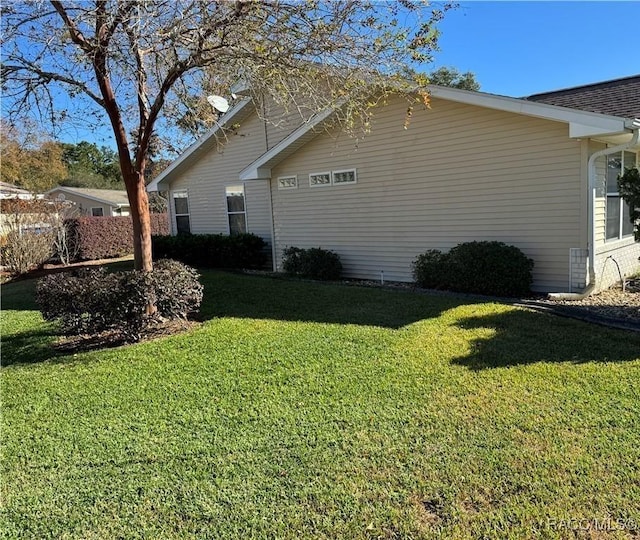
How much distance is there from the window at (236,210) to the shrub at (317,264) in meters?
3.33

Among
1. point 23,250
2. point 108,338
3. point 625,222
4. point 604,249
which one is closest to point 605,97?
point 625,222

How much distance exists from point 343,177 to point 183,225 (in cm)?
754

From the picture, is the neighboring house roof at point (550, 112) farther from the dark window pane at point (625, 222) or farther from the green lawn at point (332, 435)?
the green lawn at point (332, 435)

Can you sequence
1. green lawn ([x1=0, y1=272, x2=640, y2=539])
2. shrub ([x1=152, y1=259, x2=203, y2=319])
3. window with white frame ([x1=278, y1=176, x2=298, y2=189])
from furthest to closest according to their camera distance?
window with white frame ([x1=278, y1=176, x2=298, y2=189]), shrub ([x1=152, y1=259, x2=203, y2=319]), green lawn ([x1=0, y1=272, x2=640, y2=539])

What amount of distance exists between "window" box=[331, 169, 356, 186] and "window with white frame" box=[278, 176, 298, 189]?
123 centimetres

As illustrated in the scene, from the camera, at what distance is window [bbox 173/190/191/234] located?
16203 millimetres

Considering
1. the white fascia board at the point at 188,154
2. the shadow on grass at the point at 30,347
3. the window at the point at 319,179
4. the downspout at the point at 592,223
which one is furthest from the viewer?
the white fascia board at the point at 188,154

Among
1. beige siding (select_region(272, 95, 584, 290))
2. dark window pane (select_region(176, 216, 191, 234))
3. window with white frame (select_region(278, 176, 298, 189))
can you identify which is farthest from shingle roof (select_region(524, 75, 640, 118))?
dark window pane (select_region(176, 216, 191, 234))

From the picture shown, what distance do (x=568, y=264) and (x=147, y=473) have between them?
7.58m

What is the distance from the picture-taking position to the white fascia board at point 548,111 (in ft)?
23.3

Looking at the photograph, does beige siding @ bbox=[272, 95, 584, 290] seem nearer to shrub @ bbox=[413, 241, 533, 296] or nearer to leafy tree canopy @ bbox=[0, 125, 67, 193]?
shrub @ bbox=[413, 241, 533, 296]

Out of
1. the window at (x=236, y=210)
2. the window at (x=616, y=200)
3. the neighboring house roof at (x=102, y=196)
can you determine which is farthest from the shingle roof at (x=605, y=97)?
the neighboring house roof at (x=102, y=196)

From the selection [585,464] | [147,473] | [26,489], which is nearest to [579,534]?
[585,464]

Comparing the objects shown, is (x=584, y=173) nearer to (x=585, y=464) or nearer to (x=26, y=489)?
(x=585, y=464)
